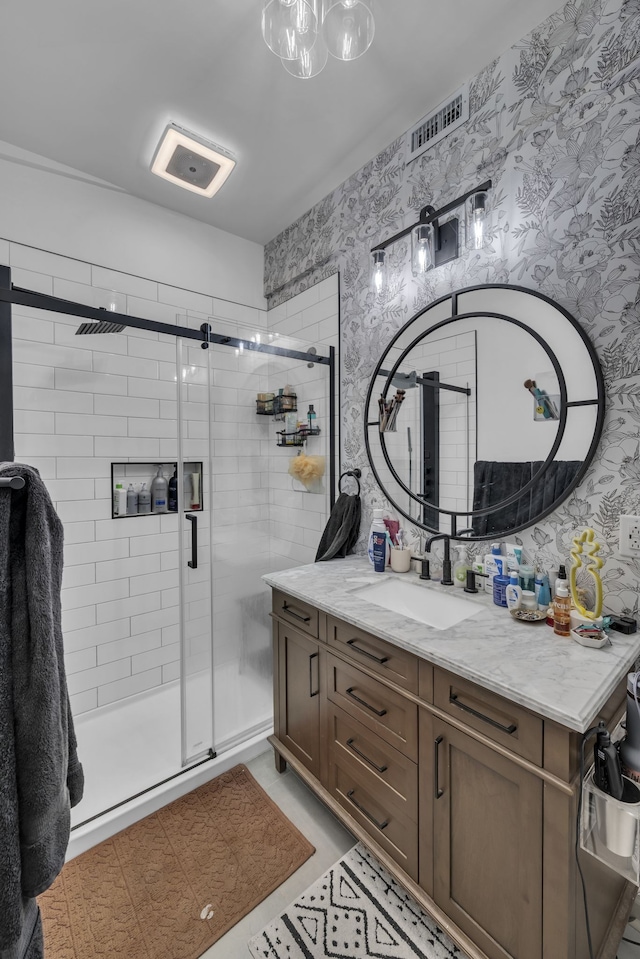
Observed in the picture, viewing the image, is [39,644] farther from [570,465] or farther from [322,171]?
[322,171]

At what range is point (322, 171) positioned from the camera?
87.0 inches

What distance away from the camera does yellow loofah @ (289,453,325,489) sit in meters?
2.27

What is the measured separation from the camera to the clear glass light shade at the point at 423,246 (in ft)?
5.79

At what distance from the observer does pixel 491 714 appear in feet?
3.36

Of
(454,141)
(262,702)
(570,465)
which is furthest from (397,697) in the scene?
(454,141)

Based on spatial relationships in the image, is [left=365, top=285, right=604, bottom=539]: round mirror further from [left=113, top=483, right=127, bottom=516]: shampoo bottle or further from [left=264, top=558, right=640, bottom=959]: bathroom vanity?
[left=113, top=483, right=127, bottom=516]: shampoo bottle

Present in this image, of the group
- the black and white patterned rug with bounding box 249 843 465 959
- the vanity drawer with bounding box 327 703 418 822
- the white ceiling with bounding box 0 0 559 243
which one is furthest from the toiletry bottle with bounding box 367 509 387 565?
the white ceiling with bounding box 0 0 559 243

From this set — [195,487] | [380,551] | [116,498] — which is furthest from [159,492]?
[380,551]

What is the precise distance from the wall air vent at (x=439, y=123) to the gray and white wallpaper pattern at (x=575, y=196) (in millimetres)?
28

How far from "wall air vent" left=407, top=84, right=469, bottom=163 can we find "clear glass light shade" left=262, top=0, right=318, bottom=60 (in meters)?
0.78

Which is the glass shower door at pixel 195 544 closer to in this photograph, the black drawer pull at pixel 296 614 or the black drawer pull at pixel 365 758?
the black drawer pull at pixel 296 614

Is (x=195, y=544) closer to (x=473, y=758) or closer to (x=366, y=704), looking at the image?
(x=366, y=704)

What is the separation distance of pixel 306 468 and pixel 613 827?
1.74 m

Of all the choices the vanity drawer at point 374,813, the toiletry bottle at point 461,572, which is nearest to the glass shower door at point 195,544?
the vanity drawer at point 374,813
